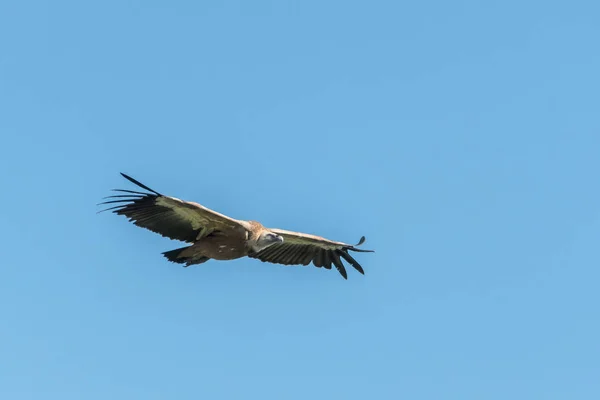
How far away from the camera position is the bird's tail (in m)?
27.3

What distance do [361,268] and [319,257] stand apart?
1.09 metres

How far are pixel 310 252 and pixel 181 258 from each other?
4131 mm

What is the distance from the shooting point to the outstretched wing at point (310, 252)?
29625 mm

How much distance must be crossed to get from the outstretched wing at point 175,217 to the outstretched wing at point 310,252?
91.6 inches

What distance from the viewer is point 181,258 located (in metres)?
27.5

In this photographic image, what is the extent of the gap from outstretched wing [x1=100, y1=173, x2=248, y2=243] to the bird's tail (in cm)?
31

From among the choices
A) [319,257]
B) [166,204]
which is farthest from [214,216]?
[319,257]

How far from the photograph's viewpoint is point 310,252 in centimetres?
3038

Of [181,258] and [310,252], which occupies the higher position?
[310,252]

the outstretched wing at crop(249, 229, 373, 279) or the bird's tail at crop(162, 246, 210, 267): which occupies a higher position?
the outstretched wing at crop(249, 229, 373, 279)

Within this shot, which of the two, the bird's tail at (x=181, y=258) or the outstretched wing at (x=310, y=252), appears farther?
the outstretched wing at (x=310, y=252)

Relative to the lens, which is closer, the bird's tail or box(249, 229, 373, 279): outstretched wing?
the bird's tail

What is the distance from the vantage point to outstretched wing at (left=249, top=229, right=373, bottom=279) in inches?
1166

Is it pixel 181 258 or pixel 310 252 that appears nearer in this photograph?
pixel 181 258
